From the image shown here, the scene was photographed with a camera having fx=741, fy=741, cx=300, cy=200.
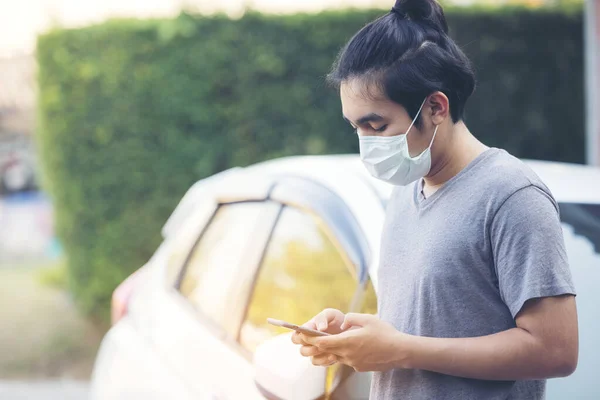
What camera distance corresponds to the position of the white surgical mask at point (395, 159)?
61.4 inches

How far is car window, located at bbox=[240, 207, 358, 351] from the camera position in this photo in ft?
7.27

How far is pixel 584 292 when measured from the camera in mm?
2096

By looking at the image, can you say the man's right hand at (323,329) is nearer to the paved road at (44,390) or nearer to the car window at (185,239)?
the car window at (185,239)

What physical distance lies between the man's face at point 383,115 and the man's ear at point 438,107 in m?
0.01

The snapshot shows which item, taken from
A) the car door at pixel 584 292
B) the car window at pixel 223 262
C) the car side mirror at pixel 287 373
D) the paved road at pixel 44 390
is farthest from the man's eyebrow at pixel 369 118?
the paved road at pixel 44 390

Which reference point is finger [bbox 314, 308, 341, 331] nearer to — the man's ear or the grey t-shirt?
the grey t-shirt

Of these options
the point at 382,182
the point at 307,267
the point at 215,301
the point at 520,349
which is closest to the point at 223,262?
the point at 215,301

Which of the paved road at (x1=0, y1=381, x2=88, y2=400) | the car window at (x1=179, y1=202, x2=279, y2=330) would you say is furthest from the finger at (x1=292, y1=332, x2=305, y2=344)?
the paved road at (x1=0, y1=381, x2=88, y2=400)

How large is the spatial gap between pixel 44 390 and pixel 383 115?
5341 millimetres

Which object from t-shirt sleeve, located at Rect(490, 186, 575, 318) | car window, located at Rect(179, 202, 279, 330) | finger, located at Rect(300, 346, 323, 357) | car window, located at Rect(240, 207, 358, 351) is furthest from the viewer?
car window, located at Rect(179, 202, 279, 330)

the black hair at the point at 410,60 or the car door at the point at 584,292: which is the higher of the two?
the black hair at the point at 410,60

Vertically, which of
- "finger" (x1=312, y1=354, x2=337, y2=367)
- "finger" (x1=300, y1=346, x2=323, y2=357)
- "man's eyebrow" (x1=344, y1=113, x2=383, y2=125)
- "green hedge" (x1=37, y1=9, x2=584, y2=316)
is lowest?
"green hedge" (x1=37, y1=9, x2=584, y2=316)

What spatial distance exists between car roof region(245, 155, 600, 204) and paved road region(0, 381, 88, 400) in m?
3.85

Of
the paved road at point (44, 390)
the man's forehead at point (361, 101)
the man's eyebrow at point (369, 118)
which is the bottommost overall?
the paved road at point (44, 390)
